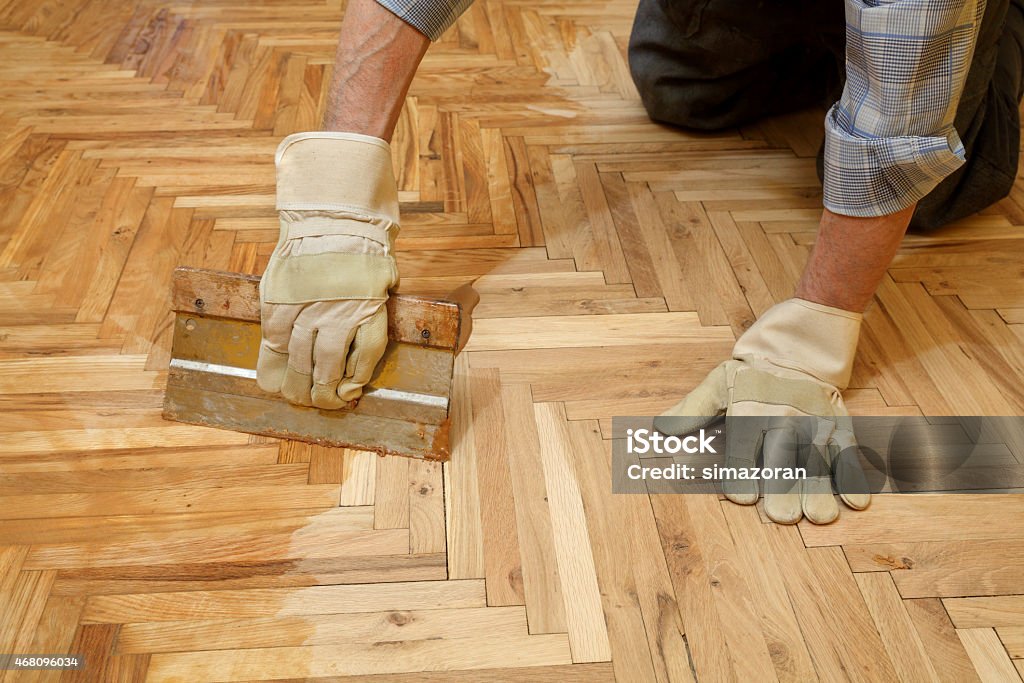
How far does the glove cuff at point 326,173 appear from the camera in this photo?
42.6 inches

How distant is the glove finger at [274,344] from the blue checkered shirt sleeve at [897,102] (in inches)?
28.8

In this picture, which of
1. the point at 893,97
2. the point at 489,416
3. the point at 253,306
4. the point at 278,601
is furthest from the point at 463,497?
the point at 893,97

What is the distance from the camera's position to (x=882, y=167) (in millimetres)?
1075

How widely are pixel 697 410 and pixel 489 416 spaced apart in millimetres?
287

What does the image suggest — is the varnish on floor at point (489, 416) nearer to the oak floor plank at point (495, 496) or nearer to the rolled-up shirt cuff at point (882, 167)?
the oak floor plank at point (495, 496)

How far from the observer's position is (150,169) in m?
1.69

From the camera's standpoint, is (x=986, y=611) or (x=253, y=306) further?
(x=253, y=306)

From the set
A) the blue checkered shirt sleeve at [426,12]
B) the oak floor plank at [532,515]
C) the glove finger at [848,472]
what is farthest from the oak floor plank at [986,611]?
the blue checkered shirt sleeve at [426,12]

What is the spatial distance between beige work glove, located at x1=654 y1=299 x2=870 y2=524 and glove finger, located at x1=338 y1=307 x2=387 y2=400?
398 millimetres

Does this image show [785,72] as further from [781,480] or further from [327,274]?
[327,274]

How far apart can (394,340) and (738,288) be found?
638mm

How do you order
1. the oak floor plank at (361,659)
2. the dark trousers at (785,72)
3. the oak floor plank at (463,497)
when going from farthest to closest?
the dark trousers at (785,72)
the oak floor plank at (463,497)
the oak floor plank at (361,659)

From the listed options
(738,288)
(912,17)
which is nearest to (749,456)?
(738,288)

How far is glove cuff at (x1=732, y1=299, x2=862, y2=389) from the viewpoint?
1185 mm
